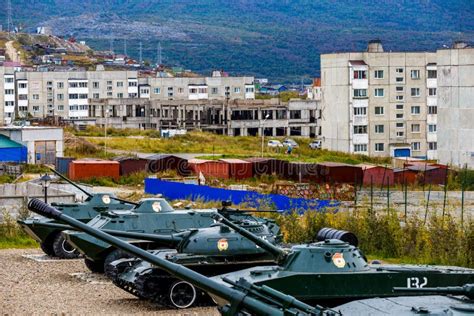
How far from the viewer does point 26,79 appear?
112 metres

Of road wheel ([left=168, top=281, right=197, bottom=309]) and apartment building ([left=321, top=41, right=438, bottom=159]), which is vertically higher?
apartment building ([left=321, top=41, right=438, bottom=159])

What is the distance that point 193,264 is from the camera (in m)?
21.5

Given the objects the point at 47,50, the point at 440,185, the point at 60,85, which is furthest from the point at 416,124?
the point at 47,50

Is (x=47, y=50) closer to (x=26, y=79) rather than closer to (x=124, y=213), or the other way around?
(x=26, y=79)

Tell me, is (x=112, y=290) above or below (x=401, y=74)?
below

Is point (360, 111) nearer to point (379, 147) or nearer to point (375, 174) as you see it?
point (379, 147)

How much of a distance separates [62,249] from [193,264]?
8.76 metres

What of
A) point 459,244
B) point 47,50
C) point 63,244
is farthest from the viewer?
point 47,50

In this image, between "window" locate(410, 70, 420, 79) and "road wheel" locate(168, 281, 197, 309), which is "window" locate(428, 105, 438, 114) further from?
"road wheel" locate(168, 281, 197, 309)

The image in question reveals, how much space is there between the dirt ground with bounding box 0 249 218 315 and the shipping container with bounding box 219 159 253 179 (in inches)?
937

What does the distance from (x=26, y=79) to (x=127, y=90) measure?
10.4m

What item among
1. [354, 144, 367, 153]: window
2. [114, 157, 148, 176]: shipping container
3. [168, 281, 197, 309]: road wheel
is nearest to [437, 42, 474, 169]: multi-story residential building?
[354, 144, 367, 153]: window

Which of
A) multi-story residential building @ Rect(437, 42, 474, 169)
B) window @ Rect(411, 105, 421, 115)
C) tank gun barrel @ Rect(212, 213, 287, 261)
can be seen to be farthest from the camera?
window @ Rect(411, 105, 421, 115)

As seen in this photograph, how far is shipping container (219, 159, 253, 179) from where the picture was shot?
52.6m
